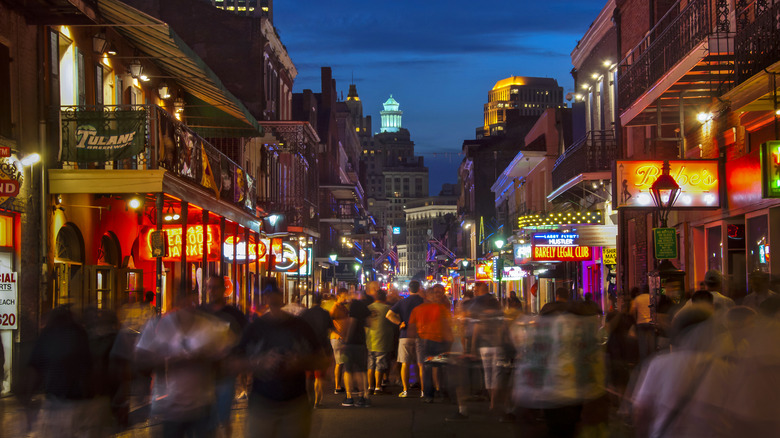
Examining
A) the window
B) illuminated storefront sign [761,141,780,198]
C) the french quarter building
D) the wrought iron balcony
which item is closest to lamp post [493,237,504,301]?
the french quarter building

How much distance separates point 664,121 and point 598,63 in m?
10.9

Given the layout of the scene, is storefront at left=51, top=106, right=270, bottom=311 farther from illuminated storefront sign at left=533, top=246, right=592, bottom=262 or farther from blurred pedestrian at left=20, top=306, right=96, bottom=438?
illuminated storefront sign at left=533, top=246, right=592, bottom=262

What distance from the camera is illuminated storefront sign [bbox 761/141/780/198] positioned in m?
12.4

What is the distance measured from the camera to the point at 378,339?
16.9 metres

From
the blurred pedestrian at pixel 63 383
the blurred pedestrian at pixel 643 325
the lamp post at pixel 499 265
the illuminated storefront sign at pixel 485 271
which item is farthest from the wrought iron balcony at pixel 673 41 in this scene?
the illuminated storefront sign at pixel 485 271

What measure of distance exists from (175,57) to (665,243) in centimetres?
1023

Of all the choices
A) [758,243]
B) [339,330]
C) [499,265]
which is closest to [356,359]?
[339,330]

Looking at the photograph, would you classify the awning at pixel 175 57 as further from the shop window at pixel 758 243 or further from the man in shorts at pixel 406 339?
the shop window at pixel 758 243

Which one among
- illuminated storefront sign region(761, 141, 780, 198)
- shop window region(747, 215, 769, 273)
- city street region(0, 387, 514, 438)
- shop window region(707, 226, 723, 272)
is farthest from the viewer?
shop window region(707, 226, 723, 272)

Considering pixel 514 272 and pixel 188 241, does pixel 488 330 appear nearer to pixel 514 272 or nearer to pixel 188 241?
pixel 188 241

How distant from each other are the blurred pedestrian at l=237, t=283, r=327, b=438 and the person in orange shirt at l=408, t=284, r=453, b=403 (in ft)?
26.3

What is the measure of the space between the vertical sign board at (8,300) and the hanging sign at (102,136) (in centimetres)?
239

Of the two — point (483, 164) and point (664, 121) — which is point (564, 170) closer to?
point (664, 121)

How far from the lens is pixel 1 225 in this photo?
15375mm
